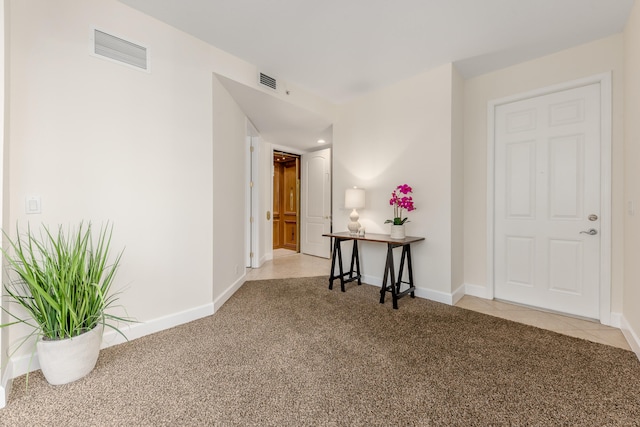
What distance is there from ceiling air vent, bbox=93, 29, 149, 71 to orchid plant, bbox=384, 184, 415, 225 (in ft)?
8.67

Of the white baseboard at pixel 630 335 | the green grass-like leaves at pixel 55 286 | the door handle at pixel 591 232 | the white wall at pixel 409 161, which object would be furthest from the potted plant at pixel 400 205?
the green grass-like leaves at pixel 55 286

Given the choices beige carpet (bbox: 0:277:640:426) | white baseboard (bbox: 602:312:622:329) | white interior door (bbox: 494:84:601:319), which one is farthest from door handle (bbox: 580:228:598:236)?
beige carpet (bbox: 0:277:640:426)

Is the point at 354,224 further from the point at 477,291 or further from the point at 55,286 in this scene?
the point at 55,286

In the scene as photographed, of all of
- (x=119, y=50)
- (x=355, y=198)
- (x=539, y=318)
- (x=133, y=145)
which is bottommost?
(x=539, y=318)

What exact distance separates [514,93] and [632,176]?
135 centimetres

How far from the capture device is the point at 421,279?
120 inches

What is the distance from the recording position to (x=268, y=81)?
297cm

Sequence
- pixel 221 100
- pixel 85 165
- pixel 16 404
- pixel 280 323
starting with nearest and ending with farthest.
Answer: pixel 16 404, pixel 85 165, pixel 280 323, pixel 221 100

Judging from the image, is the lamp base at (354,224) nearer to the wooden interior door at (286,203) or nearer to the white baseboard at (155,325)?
the white baseboard at (155,325)

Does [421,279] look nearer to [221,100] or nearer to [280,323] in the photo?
[280,323]

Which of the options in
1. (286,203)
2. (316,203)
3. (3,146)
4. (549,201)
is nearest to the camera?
(3,146)

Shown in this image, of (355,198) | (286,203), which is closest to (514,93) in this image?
(355,198)

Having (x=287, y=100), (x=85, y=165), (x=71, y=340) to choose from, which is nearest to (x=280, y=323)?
(x=71, y=340)

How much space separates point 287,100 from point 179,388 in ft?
9.74
